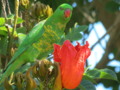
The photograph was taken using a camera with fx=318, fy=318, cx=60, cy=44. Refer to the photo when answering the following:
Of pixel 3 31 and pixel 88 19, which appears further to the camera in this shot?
pixel 88 19

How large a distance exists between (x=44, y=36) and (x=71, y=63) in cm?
44

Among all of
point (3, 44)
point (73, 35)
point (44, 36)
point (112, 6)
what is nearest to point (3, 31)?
point (3, 44)

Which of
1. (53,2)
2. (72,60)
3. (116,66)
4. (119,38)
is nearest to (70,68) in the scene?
(72,60)

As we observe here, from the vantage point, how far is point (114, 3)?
10.6 feet

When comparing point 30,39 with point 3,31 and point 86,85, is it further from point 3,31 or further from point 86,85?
point 86,85

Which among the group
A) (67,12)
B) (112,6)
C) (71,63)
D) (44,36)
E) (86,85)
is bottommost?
(86,85)

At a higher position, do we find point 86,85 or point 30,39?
point 30,39

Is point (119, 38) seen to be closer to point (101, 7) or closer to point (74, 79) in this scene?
point (101, 7)

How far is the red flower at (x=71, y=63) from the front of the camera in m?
1.14

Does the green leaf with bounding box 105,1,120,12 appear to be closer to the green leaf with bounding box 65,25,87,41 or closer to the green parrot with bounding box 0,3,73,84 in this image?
the green leaf with bounding box 65,25,87,41

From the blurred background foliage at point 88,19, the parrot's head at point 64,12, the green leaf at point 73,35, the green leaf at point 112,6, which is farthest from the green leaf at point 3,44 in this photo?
the green leaf at point 112,6

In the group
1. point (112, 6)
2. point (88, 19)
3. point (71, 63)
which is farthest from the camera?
point (88, 19)

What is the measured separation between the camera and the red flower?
1.14 metres

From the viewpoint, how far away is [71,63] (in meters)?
1.16
